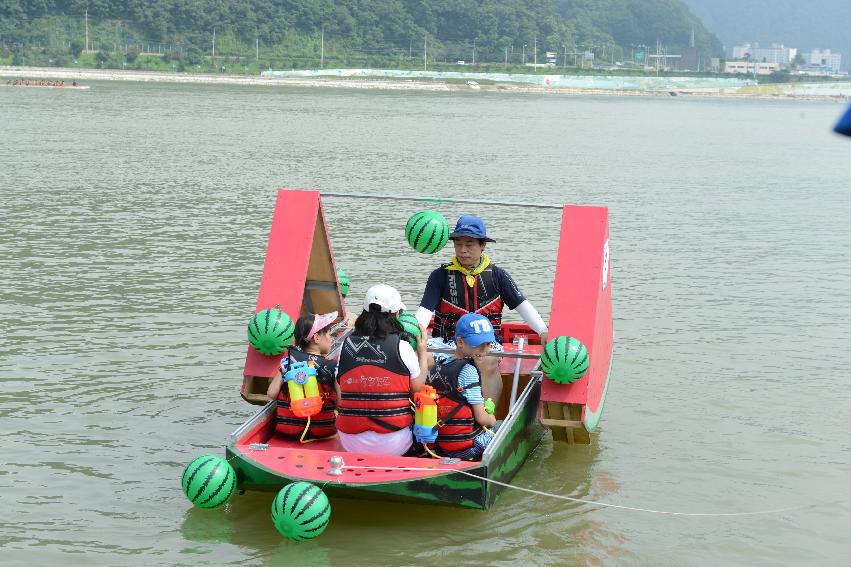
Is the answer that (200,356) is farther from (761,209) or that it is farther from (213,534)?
(761,209)

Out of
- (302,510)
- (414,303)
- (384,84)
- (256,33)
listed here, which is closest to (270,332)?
(302,510)

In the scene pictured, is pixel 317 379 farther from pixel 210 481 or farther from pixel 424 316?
pixel 424 316

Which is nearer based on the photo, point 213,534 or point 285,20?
point 213,534

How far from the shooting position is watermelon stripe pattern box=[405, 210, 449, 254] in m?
10.8

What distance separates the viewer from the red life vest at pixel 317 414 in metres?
8.64

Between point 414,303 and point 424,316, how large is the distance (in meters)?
5.79

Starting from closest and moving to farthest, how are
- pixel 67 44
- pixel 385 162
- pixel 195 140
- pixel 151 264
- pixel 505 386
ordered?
pixel 505 386 < pixel 151 264 < pixel 385 162 < pixel 195 140 < pixel 67 44

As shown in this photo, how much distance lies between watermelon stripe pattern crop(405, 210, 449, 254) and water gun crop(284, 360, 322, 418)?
2494 millimetres

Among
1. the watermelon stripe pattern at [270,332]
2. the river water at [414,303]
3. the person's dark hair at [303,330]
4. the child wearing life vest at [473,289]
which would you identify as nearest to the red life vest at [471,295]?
the child wearing life vest at [473,289]

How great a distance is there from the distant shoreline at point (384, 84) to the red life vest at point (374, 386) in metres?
95.6

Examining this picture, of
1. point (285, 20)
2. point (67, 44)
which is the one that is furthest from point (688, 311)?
point (285, 20)

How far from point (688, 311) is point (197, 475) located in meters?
9.94

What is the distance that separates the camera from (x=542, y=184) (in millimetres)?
33469

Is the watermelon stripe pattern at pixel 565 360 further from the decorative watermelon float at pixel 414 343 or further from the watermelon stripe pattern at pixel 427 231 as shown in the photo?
the watermelon stripe pattern at pixel 427 231
